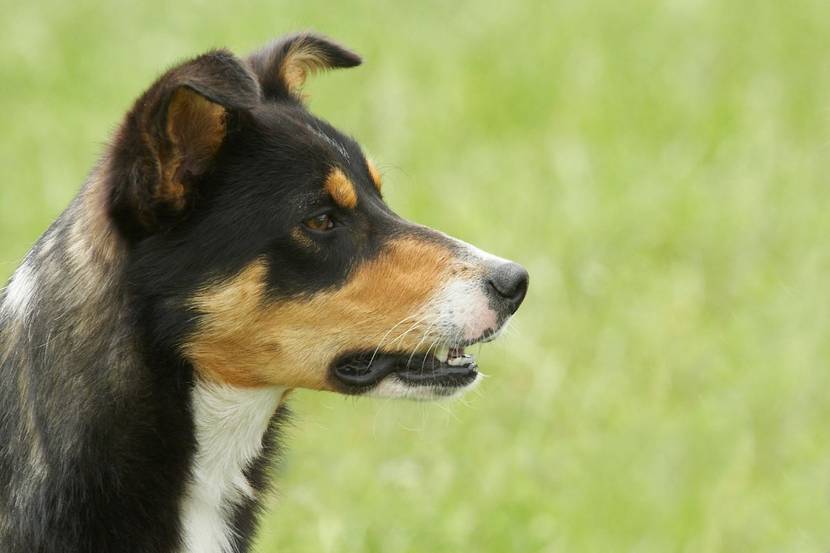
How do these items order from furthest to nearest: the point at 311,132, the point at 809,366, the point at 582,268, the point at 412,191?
the point at 412,191 → the point at 582,268 → the point at 809,366 → the point at 311,132

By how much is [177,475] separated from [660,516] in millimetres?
2793

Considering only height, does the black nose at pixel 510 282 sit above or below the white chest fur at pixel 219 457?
above

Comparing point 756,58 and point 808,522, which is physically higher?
point 756,58

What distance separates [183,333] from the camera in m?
4.51

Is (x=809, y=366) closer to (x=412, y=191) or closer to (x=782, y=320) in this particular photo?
(x=782, y=320)

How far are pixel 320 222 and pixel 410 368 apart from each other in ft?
1.98

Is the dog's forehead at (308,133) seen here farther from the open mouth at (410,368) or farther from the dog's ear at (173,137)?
the open mouth at (410,368)

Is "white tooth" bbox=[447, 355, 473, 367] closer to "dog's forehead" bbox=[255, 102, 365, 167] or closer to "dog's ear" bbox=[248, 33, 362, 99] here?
"dog's forehead" bbox=[255, 102, 365, 167]

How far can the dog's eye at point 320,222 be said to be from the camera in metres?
4.69

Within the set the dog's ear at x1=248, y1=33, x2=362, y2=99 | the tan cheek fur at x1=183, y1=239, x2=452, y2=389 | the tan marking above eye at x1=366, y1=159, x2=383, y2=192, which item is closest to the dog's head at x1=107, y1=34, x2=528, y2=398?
the tan cheek fur at x1=183, y1=239, x2=452, y2=389

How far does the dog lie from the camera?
14.3ft

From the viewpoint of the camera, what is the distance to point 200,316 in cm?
450

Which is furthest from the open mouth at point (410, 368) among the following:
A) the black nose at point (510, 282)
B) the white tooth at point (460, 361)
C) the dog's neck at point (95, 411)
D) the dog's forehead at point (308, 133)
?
the dog's forehead at point (308, 133)

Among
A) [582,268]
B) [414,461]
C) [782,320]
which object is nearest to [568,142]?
[582,268]
